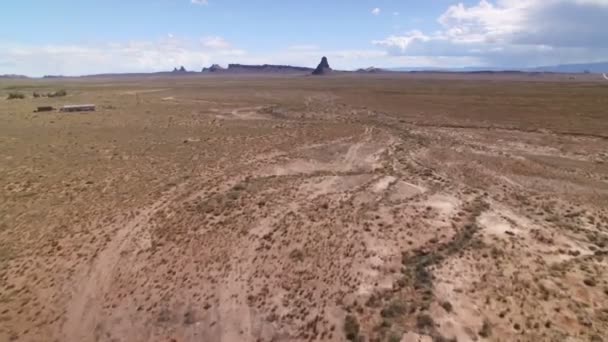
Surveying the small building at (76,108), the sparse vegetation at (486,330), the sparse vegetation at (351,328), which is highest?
the small building at (76,108)

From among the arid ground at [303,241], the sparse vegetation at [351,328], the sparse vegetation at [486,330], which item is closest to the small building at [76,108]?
the arid ground at [303,241]

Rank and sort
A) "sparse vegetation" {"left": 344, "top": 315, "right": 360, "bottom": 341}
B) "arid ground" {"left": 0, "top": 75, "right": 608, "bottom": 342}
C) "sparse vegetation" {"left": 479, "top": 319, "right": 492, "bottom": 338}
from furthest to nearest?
"arid ground" {"left": 0, "top": 75, "right": 608, "bottom": 342}, "sparse vegetation" {"left": 344, "top": 315, "right": 360, "bottom": 341}, "sparse vegetation" {"left": 479, "top": 319, "right": 492, "bottom": 338}

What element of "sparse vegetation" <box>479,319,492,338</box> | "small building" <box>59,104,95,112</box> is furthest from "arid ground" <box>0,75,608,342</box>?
"small building" <box>59,104,95,112</box>

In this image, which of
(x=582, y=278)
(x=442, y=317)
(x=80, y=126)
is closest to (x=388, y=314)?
(x=442, y=317)

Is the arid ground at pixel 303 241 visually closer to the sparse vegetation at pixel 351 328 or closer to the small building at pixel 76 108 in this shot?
the sparse vegetation at pixel 351 328

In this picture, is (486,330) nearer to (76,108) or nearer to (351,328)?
(351,328)

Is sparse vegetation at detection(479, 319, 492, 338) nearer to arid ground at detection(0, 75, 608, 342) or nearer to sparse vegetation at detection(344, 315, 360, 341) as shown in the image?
arid ground at detection(0, 75, 608, 342)

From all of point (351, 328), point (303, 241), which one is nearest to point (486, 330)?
point (351, 328)

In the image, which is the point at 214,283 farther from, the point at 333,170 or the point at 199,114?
the point at 199,114
